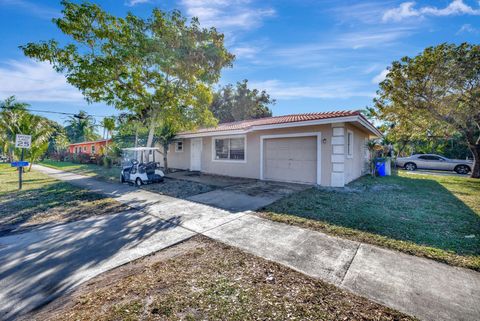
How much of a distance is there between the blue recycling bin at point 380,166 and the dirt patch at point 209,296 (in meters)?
12.9

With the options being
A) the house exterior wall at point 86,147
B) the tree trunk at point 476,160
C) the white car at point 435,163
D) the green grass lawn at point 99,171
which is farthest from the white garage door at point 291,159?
the house exterior wall at point 86,147

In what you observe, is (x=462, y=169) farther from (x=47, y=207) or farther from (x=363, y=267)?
(x=47, y=207)

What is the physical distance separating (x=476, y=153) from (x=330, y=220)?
14704 millimetres

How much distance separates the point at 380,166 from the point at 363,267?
485 inches

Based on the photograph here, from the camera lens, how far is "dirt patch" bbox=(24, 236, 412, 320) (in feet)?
6.85

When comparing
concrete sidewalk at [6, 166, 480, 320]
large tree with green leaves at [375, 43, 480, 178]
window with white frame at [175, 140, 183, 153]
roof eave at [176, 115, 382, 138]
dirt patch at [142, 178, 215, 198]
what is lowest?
concrete sidewalk at [6, 166, 480, 320]

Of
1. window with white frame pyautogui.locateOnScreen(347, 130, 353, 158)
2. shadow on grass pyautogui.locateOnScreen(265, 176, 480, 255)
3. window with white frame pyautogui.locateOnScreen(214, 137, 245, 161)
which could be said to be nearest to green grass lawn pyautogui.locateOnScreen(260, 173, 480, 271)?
shadow on grass pyautogui.locateOnScreen(265, 176, 480, 255)

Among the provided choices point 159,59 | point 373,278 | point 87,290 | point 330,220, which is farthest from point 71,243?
point 159,59

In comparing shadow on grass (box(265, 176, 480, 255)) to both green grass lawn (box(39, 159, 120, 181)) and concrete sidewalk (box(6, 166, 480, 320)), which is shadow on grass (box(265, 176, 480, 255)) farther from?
green grass lawn (box(39, 159, 120, 181))

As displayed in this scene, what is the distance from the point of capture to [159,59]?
31.7ft

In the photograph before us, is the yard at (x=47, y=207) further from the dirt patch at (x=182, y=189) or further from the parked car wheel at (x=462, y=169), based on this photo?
the parked car wheel at (x=462, y=169)

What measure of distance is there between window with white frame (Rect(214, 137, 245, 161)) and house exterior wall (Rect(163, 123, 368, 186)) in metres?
0.29

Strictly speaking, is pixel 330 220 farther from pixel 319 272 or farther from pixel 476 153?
pixel 476 153

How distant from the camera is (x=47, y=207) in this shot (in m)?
6.10
